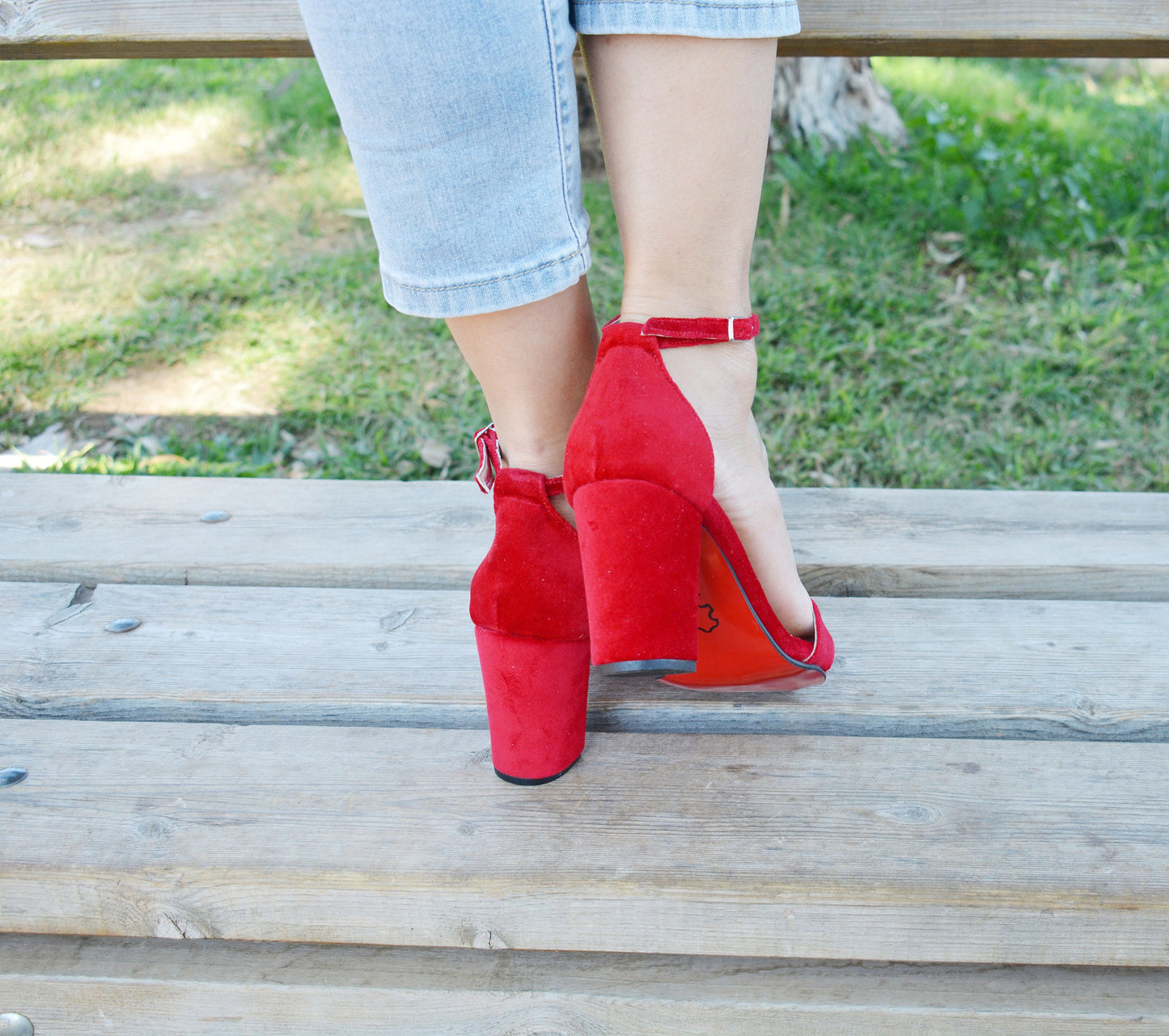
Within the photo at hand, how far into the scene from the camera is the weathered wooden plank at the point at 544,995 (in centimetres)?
79

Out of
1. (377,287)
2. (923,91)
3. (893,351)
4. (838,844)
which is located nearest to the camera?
(838,844)

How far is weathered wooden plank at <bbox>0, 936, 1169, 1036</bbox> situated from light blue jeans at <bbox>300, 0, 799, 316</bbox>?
0.60 metres

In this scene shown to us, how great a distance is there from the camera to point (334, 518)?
1.35 m

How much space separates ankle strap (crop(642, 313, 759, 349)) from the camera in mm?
841

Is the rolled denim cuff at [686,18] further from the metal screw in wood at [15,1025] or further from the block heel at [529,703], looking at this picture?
the metal screw in wood at [15,1025]

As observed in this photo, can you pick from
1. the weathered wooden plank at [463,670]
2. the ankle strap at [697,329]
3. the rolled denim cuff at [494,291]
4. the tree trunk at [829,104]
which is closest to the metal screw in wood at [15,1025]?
the weathered wooden plank at [463,670]

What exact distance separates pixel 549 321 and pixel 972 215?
2.23 meters

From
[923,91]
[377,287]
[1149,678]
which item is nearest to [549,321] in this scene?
[1149,678]

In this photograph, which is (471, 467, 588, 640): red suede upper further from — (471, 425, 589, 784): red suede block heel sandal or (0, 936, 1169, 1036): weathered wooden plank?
(0, 936, 1169, 1036): weathered wooden plank

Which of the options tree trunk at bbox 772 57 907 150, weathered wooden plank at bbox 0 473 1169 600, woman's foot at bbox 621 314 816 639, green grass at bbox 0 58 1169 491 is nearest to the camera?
woman's foot at bbox 621 314 816 639

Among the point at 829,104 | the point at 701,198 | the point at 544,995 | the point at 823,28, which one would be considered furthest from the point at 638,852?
the point at 829,104

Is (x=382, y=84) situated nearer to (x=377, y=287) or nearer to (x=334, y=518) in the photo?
(x=334, y=518)

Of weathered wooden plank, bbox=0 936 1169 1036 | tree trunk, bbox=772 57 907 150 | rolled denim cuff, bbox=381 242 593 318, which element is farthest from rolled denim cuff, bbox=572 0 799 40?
tree trunk, bbox=772 57 907 150

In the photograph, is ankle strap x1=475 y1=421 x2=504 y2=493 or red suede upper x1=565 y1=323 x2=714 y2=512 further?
ankle strap x1=475 y1=421 x2=504 y2=493
